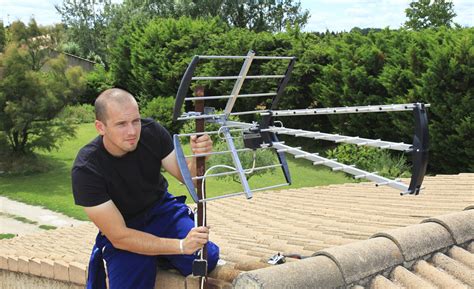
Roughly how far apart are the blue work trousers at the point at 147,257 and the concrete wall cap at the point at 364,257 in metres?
0.95

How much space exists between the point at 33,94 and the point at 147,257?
19590 millimetres

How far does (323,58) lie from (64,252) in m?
16.6

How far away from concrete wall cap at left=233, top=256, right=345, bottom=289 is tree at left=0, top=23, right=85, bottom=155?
1992 centimetres

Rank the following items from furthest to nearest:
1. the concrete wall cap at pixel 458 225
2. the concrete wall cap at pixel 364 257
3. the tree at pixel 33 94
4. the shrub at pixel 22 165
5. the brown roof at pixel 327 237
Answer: the shrub at pixel 22 165 → the tree at pixel 33 94 → the concrete wall cap at pixel 458 225 → the brown roof at pixel 327 237 → the concrete wall cap at pixel 364 257

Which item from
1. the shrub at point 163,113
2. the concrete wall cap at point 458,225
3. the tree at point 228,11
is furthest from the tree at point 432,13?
the concrete wall cap at point 458,225

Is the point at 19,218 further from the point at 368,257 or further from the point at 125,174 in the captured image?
the point at 368,257

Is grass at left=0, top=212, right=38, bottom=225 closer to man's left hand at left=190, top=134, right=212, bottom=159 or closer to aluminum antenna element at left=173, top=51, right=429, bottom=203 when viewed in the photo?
aluminum antenna element at left=173, top=51, right=429, bottom=203

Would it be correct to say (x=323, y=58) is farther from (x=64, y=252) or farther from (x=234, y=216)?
(x=64, y=252)

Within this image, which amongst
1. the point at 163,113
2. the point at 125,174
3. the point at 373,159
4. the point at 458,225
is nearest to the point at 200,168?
the point at 125,174

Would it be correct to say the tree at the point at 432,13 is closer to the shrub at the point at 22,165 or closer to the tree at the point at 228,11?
the tree at the point at 228,11

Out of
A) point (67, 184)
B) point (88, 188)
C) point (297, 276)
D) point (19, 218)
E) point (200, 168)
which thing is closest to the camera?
point (297, 276)

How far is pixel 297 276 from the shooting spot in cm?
307

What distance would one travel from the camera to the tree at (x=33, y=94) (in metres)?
21.3

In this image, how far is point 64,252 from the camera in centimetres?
661
